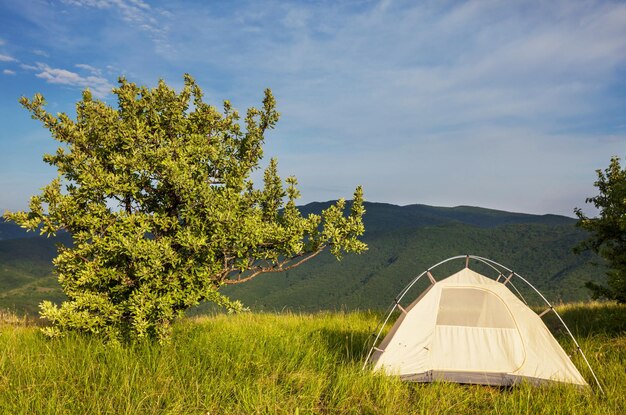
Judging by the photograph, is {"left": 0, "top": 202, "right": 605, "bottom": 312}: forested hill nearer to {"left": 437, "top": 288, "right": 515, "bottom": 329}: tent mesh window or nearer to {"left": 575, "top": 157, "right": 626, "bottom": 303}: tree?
{"left": 575, "top": 157, "right": 626, "bottom": 303}: tree

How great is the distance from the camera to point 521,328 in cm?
904

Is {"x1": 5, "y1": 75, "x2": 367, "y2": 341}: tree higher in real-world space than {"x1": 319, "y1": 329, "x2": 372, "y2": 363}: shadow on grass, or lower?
higher

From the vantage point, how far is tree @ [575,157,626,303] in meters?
12.4

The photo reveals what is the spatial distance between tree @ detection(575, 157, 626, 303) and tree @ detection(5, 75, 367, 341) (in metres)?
8.22

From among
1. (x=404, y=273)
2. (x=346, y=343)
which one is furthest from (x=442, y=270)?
(x=346, y=343)

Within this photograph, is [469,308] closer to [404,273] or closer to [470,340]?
[470,340]

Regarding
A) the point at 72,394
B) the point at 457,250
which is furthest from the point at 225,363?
the point at 457,250

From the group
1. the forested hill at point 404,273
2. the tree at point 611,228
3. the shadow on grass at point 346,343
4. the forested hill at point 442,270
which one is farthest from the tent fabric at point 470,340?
the forested hill at point 442,270

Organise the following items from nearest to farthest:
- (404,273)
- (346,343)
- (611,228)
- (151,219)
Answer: (151,219) < (346,343) < (611,228) < (404,273)

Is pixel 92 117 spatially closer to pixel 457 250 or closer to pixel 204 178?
pixel 204 178

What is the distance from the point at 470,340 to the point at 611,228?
7.64 metres

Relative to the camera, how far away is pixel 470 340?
927 cm

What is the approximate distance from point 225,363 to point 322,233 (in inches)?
135

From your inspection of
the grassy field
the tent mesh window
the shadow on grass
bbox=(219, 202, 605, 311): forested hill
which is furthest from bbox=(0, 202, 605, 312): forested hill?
the grassy field
